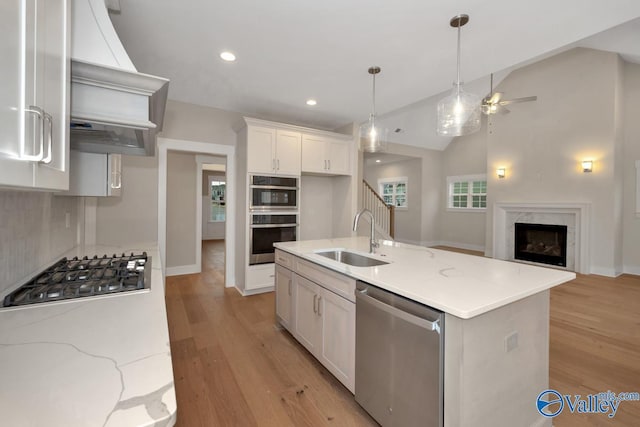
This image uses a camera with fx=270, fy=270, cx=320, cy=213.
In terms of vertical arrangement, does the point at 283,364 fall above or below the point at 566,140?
below

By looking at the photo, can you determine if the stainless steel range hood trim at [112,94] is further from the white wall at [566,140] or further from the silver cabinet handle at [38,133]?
the white wall at [566,140]

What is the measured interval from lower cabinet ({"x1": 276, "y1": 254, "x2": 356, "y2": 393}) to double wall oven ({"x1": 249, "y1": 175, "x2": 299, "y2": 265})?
1247 millimetres

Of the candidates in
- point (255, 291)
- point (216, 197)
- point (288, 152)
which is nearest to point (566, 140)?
point (288, 152)

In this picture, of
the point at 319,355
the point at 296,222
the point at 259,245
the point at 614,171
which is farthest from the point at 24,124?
the point at 614,171

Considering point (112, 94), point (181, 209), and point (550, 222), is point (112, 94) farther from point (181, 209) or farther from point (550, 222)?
point (550, 222)

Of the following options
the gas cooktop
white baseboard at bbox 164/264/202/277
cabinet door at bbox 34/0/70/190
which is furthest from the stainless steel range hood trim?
white baseboard at bbox 164/264/202/277

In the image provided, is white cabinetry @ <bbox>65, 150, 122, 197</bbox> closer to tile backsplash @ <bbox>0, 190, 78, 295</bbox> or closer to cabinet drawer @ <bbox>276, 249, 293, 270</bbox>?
tile backsplash @ <bbox>0, 190, 78, 295</bbox>

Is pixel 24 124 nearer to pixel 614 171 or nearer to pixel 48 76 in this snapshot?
pixel 48 76

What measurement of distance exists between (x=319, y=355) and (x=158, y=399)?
165 cm

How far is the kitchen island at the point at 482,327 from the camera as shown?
1.16 metres

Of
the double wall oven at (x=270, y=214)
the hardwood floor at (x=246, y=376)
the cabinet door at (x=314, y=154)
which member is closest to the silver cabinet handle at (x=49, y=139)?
the hardwood floor at (x=246, y=376)

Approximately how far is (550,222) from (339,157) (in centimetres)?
472

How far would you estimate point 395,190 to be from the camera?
894cm

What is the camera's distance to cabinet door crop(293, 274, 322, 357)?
6.87 ft
